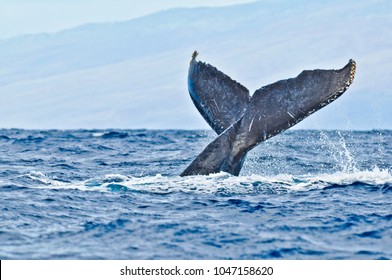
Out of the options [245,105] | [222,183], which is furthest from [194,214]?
[245,105]

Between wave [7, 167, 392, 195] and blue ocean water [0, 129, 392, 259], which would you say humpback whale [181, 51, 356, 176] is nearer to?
wave [7, 167, 392, 195]

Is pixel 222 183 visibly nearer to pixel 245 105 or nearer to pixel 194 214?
pixel 245 105

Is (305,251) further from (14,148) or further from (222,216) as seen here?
(14,148)

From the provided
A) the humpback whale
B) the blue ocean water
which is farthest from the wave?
the humpback whale

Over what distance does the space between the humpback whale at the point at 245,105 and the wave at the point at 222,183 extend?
0.25m

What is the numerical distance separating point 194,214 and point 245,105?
274 centimetres

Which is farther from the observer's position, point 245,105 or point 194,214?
point 245,105

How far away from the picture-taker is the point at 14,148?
27516 mm

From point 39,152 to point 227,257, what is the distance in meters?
16.6

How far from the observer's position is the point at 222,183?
13.9 metres

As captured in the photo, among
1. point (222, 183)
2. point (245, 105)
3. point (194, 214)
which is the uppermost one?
point (245, 105)

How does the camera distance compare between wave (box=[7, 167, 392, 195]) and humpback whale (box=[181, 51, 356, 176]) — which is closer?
humpback whale (box=[181, 51, 356, 176])

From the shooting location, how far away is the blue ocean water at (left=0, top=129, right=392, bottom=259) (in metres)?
9.97

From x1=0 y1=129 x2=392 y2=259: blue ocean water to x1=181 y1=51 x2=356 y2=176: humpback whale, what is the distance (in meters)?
0.43
